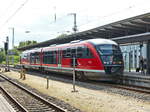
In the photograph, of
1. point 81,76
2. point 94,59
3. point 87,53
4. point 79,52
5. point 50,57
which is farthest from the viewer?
point 50,57

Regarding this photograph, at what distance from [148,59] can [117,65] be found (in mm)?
5284

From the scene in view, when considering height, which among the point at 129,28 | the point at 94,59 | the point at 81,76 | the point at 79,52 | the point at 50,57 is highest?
the point at 129,28

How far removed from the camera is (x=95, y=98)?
13688mm

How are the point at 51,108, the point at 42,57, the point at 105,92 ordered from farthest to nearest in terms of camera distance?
1. the point at 42,57
2. the point at 105,92
3. the point at 51,108

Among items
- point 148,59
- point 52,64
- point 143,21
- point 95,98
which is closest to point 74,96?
point 95,98

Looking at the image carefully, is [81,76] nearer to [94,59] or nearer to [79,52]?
[79,52]

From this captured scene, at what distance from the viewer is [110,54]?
63.4ft

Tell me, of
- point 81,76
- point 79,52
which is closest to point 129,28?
point 79,52

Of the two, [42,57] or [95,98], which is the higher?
[42,57]

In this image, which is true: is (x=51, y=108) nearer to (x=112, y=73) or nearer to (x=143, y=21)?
(x=112, y=73)

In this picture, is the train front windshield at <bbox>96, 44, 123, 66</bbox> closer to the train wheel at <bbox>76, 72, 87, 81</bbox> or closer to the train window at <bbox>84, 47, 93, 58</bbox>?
the train window at <bbox>84, 47, 93, 58</bbox>

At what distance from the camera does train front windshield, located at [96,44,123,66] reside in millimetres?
18969

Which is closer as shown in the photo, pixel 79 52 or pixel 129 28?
pixel 79 52

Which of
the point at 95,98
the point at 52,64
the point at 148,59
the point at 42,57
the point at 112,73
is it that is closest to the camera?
the point at 95,98
